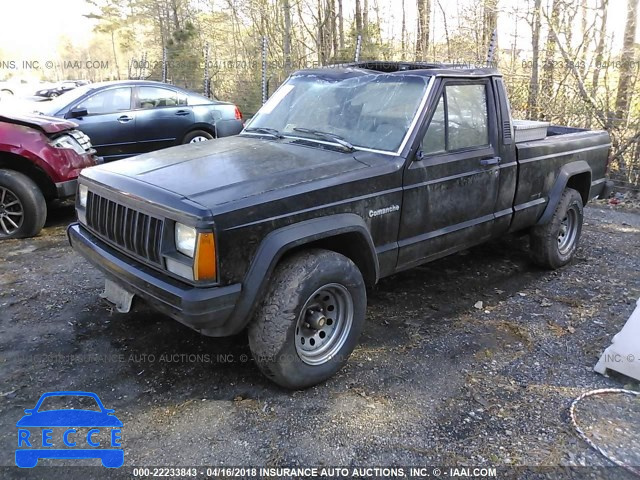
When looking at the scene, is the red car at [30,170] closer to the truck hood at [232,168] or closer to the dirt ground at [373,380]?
the dirt ground at [373,380]

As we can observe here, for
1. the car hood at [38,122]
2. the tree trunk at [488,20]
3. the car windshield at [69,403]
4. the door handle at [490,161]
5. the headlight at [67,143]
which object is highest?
the tree trunk at [488,20]

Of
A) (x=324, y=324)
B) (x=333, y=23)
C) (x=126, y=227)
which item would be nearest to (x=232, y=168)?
(x=126, y=227)

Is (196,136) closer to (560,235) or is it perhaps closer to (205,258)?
(560,235)

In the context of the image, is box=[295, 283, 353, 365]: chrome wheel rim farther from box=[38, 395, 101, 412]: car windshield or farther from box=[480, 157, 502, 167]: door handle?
box=[480, 157, 502, 167]: door handle

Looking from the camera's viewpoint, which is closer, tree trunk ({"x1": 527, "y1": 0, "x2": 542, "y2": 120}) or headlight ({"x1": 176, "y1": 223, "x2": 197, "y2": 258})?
headlight ({"x1": 176, "y1": 223, "x2": 197, "y2": 258})

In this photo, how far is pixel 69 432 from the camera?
8.95ft

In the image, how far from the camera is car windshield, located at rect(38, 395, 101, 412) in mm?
2922

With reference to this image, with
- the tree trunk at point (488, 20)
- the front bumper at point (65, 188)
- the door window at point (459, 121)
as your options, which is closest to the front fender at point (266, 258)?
the door window at point (459, 121)

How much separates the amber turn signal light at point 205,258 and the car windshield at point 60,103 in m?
6.21

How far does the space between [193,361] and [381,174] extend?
177cm

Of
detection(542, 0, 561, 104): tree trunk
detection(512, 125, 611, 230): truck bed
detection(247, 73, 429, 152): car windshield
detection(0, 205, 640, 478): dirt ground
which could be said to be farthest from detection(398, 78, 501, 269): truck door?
detection(542, 0, 561, 104): tree trunk

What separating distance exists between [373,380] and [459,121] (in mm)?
2092

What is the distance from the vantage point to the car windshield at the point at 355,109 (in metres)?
3.64

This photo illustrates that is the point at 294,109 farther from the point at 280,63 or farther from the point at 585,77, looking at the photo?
the point at 280,63
